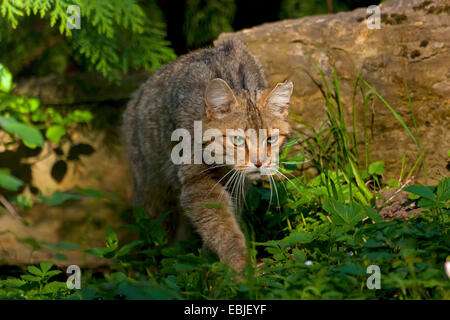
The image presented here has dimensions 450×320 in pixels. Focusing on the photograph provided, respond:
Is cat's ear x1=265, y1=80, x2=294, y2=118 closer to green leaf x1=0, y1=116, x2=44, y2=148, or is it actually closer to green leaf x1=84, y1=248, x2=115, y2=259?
green leaf x1=84, y1=248, x2=115, y2=259

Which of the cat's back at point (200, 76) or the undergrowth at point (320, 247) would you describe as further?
the cat's back at point (200, 76)

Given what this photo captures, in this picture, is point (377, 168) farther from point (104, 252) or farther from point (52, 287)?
point (52, 287)

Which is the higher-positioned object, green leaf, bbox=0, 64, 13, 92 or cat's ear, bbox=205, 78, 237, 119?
green leaf, bbox=0, 64, 13, 92

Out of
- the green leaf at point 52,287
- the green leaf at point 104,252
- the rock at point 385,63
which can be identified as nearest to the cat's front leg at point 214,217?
the green leaf at point 104,252

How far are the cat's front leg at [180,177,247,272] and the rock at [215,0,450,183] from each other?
1.17 m

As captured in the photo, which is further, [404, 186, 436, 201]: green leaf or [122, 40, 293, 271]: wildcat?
[122, 40, 293, 271]: wildcat

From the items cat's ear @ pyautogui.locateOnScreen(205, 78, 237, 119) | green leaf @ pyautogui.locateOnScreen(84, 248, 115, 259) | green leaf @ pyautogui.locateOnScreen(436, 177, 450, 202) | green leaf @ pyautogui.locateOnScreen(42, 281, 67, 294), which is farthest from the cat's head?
green leaf @ pyautogui.locateOnScreen(42, 281, 67, 294)

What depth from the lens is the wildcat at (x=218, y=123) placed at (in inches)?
126

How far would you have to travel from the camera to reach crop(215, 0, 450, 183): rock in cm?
396

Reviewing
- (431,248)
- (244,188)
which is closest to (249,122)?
(244,188)

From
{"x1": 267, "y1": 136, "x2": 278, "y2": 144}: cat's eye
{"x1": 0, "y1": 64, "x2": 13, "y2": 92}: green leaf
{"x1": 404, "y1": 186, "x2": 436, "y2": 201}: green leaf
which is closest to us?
{"x1": 404, "y1": 186, "x2": 436, "y2": 201}: green leaf

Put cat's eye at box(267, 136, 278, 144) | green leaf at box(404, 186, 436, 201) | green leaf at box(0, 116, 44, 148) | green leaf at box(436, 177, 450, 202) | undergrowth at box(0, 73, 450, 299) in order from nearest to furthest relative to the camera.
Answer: green leaf at box(0, 116, 44, 148)
undergrowth at box(0, 73, 450, 299)
green leaf at box(404, 186, 436, 201)
green leaf at box(436, 177, 450, 202)
cat's eye at box(267, 136, 278, 144)

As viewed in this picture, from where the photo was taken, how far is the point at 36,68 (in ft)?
17.7

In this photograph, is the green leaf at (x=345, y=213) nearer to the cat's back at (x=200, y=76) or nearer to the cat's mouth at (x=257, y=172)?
the cat's mouth at (x=257, y=172)
